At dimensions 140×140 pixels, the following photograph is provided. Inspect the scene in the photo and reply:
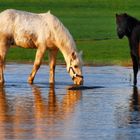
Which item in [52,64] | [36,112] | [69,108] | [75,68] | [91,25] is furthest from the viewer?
[91,25]

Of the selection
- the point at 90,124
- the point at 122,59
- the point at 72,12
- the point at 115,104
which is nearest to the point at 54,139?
the point at 90,124

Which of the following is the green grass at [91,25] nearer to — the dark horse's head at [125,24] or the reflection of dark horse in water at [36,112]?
the dark horse's head at [125,24]

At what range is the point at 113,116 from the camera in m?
16.3

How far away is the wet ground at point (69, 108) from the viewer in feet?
46.2

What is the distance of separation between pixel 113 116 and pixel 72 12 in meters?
52.9

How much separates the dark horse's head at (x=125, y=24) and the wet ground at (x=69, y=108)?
126 cm

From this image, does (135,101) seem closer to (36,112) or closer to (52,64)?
(36,112)

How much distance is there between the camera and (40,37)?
2350cm

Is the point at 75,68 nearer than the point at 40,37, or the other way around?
the point at 75,68

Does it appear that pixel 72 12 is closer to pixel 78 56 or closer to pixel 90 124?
pixel 78 56

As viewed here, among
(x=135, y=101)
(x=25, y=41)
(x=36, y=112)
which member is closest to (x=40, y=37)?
(x=25, y=41)

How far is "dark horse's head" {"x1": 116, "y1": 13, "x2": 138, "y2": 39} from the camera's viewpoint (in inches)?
927

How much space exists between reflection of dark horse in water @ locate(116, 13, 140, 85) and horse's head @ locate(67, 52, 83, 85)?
1.46 metres

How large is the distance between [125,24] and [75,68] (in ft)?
6.02
